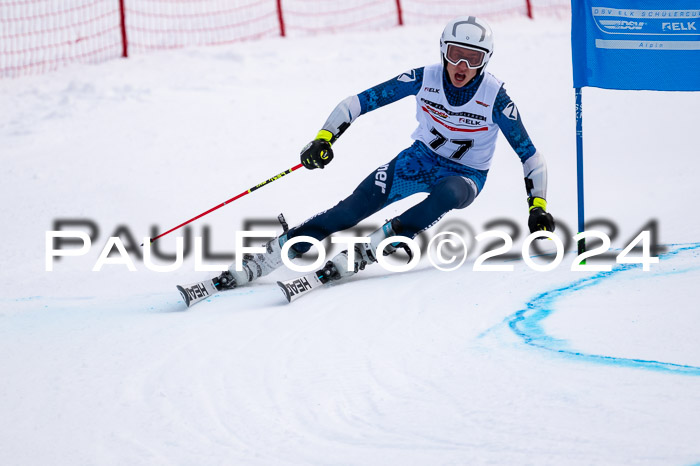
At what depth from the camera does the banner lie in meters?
4.54

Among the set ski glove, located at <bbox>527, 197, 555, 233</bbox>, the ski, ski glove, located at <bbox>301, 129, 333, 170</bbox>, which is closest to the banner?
ski glove, located at <bbox>527, 197, 555, 233</bbox>

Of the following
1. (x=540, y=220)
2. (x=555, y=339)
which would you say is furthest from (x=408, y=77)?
(x=555, y=339)

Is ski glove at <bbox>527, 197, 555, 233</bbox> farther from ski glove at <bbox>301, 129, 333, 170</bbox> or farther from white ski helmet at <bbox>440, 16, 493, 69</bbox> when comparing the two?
ski glove at <bbox>301, 129, 333, 170</bbox>

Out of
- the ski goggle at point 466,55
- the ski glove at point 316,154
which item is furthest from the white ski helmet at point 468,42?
the ski glove at point 316,154

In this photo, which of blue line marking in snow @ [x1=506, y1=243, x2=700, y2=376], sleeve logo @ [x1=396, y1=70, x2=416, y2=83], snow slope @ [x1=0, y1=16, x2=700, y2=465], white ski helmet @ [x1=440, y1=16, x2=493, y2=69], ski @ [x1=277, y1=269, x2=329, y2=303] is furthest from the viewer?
sleeve logo @ [x1=396, y1=70, x2=416, y2=83]

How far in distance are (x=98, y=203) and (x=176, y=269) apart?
5.05 ft

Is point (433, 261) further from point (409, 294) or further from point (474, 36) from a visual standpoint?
point (474, 36)

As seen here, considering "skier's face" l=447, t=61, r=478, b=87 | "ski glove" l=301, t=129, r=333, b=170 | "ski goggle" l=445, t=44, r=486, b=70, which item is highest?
"ski goggle" l=445, t=44, r=486, b=70

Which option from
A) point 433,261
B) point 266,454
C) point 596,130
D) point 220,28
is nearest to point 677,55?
point 433,261

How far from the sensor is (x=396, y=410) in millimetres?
2938

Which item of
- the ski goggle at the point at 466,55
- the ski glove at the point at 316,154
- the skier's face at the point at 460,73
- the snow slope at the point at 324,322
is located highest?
the ski goggle at the point at 466,55

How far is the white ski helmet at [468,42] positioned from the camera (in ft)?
14.6

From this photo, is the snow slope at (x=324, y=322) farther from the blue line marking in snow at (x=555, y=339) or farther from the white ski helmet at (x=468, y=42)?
the white ski helmet at (x=468, y=42)

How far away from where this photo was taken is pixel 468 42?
175 inches
